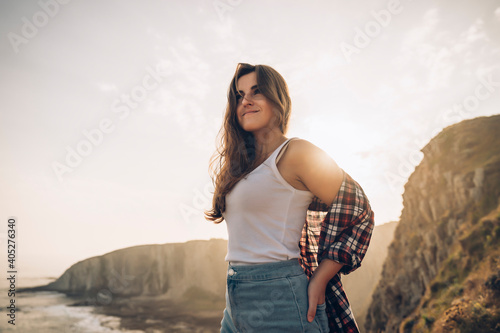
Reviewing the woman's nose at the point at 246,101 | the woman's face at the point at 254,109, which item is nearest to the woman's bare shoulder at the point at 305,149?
the woman's face at the point at 254,109

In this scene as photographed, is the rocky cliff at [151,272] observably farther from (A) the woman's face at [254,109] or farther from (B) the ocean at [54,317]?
(A) the woman's face at [254,109]

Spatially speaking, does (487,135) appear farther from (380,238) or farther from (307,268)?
(380,238)

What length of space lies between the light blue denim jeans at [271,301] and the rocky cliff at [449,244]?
Result: 43.2ft

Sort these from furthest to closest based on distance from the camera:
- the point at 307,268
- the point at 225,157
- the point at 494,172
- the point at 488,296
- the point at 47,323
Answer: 1. the point at 47,323
2. the point at 494,172
3. the point at 488,296
4. the point at 225,157
5. the point at 307,268

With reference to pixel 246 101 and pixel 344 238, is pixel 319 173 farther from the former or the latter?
pixel 246 101

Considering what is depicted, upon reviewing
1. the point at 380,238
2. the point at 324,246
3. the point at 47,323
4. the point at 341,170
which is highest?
the point at 341,170

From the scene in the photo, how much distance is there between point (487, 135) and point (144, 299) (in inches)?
2609

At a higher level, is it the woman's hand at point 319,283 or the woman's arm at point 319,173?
the woman's arm at point 319,173

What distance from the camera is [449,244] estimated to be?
2238cm

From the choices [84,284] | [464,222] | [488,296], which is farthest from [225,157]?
[84,284]

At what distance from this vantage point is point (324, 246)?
2.02 metres

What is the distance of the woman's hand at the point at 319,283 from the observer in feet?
5.77

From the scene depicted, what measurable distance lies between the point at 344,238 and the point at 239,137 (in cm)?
129

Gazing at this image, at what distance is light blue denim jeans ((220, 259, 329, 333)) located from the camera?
173 centimetres
